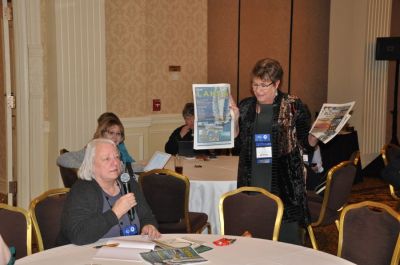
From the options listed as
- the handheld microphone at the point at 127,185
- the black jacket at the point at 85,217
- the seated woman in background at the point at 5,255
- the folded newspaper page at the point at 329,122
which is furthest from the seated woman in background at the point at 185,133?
the seated woman in background at the point at 5,255

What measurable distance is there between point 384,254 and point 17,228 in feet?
6.21

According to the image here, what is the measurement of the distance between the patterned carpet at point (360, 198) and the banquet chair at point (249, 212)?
1.78m

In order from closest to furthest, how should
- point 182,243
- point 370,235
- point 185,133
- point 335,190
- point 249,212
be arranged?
1. point 182,243
2. point 370,235
3. point 249,212
4. point 335,190
5. point 185,133

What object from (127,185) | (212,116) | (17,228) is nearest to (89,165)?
(127,185)

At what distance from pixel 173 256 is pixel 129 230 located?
0.54 m

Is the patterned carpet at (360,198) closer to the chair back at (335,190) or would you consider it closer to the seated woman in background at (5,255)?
the chair back at (335,190)

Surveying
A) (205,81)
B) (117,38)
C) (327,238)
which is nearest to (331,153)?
(205,81)

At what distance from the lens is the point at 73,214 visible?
2.94 metres

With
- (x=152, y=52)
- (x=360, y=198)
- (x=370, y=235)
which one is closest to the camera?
(x=370, y=235)

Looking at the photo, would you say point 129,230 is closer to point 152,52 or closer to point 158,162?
point 158,162

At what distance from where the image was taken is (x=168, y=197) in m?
4.17

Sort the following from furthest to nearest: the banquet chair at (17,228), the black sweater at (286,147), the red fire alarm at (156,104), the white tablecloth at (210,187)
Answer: the red fire alarm at (156,104) < the white tablecloth at (210,187) < the black sweater at (286,147) < the banquet chair at (17,228)

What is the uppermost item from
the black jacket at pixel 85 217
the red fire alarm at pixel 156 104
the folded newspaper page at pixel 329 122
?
the folded newspaper page at pixel 329 122

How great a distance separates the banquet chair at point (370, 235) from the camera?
293cm
